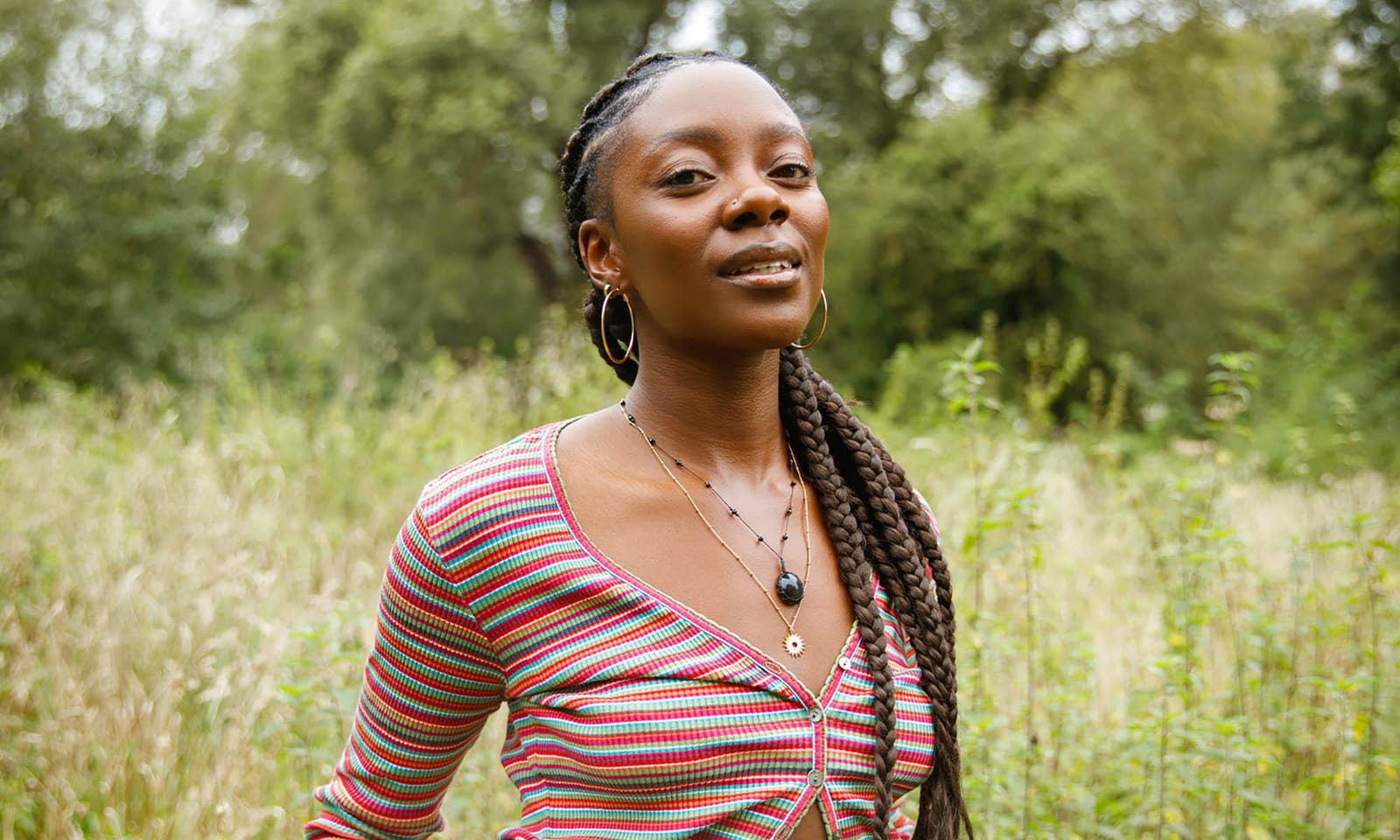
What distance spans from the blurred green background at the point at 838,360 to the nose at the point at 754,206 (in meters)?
1.25

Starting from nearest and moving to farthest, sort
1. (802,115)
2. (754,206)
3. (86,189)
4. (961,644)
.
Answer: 1. (754,206)
2. (961,644)
3. (86,189)
4. (802,115)

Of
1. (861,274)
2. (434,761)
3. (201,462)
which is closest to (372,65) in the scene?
(861,274)

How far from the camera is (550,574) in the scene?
1.44m

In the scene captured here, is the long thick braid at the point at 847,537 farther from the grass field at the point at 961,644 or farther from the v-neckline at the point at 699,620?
the grass field at the point at 961,644

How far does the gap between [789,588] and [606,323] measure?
44 cm

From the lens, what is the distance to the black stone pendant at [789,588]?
1491 millimetres

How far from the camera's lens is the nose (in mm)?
1398

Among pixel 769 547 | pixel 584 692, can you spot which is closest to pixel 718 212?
pixel 769 547

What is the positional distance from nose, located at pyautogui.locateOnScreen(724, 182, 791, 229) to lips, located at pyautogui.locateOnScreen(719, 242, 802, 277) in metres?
0.03

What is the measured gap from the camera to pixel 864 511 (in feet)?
5.48

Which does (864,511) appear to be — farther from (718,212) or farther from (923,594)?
(718,212)

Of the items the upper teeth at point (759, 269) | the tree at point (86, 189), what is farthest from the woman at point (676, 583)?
the tree at point (86, 189)

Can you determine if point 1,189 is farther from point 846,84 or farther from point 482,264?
point 846,84

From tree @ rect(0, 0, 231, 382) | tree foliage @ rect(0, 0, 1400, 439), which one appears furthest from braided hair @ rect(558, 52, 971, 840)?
tree @ rect(0, 0, 231, 382)
